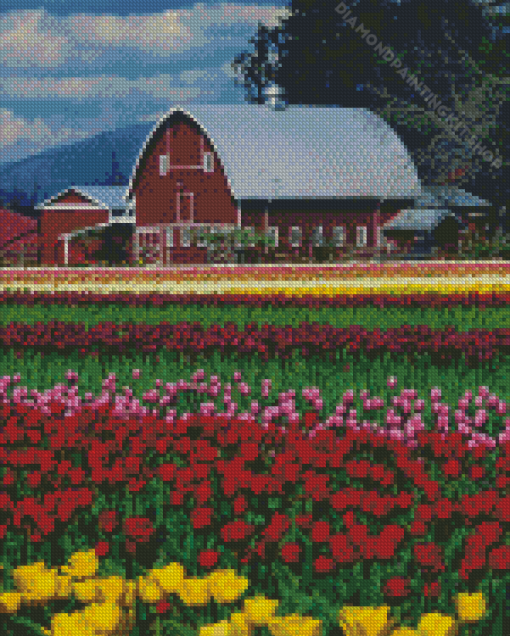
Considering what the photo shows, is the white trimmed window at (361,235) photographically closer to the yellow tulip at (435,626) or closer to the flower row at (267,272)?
the flower row at (267,272)

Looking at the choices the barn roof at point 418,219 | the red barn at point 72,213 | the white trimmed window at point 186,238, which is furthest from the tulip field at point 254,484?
the red barn at point 72,213

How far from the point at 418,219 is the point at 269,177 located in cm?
551

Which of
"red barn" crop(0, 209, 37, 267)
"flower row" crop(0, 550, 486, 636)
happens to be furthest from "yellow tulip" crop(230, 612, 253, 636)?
"red barn" crop(0, 209, 37, 267)

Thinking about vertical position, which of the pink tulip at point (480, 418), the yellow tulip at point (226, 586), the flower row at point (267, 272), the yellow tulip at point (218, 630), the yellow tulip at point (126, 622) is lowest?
the pink tulip at point (480, 418)

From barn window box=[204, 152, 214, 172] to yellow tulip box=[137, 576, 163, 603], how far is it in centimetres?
3406

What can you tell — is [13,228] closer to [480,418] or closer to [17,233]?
[17,233]

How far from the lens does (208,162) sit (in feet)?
120

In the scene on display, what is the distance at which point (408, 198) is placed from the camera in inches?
1437

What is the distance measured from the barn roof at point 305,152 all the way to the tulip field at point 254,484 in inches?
904

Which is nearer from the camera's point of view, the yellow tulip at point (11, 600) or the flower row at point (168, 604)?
the flower row at point (168, 604)

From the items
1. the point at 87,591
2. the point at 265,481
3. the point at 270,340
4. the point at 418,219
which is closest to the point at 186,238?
the point at 418,219

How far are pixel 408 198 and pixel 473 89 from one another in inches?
195

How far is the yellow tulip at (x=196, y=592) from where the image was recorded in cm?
270

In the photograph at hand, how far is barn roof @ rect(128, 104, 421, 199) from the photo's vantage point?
35.1 metres
